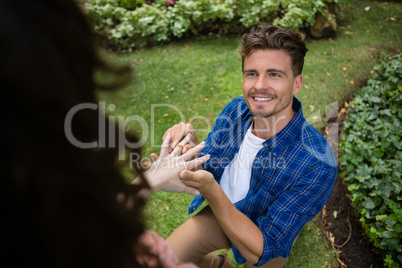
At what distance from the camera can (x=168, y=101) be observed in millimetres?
5227

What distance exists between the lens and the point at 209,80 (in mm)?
5637

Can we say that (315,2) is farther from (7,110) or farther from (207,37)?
(7,110)

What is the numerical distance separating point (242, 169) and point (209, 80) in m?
3.45

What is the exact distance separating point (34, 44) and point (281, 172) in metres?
1.86

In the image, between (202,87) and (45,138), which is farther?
(202,87)

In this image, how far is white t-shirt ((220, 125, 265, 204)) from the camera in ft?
7.95

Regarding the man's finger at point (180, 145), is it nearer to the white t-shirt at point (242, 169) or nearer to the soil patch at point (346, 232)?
the white t-shirt at point (242, 169)

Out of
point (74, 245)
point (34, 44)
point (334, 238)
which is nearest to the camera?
point (34, 44)

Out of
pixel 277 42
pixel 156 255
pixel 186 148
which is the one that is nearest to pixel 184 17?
pixel 277 42

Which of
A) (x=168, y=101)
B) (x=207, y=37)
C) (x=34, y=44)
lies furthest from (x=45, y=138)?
(x=207, y=37)

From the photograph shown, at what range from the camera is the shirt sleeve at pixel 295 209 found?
2.03 metres

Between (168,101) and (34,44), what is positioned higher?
(34,44)

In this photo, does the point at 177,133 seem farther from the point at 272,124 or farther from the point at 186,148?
the point at 272,124

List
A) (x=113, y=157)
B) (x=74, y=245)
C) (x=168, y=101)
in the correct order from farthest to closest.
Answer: (x=168, y=101) < (x=113, y=157) < (x=74, y=245)
